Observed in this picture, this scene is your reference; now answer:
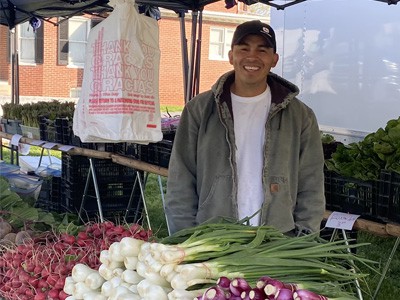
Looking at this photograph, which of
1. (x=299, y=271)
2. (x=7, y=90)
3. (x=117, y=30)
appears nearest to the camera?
(x=299, y=271)

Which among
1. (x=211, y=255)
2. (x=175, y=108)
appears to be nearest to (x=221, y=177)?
(x=211, y=255)

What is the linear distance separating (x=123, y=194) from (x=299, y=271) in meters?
4.31

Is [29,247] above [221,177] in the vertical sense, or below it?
below

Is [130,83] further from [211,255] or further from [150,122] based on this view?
[211,255]

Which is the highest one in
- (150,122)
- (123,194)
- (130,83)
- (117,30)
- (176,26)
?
(176,26)

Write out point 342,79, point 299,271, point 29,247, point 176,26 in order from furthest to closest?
point 176,26
point 342,79
point 29,247
point 299,271

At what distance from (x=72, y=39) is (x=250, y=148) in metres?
15.7

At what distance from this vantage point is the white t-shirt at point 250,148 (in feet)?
8.82

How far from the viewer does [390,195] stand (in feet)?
10.4

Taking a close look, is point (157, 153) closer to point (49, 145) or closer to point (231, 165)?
point (49, 145)

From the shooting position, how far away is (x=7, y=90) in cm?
1736

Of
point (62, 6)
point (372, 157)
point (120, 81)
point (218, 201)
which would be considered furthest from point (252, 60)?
point (62, 6)

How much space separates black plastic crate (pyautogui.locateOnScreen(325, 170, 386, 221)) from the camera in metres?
3.29

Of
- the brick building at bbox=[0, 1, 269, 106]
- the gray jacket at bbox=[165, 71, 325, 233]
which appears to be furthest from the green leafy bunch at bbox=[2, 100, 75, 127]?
the brick building at bbox=[0, 1, 269, 106]
